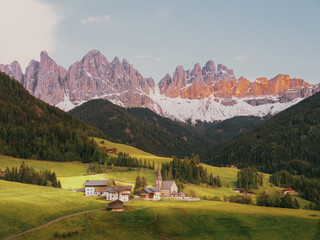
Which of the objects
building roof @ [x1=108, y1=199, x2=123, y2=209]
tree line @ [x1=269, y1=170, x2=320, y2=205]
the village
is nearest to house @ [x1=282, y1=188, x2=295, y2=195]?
tree line @ [x1=269, y1=170, x2=320, y2=205]

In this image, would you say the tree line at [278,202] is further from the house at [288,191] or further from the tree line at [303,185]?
the house at [288,191]

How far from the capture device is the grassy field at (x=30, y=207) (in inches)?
2645

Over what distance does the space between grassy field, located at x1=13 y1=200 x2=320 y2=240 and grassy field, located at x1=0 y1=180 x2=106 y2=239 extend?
4.23 m

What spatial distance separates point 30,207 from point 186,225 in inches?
1438

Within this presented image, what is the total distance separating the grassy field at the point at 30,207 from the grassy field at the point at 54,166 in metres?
63.0

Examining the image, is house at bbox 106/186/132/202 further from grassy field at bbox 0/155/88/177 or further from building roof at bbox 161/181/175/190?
grassy field at bbox 0/155/88/177

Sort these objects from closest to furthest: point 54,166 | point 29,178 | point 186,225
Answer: point 186,225 < point 29,178 < point 54,166

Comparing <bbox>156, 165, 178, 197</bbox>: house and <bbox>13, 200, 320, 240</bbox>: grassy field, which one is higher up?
<bbox>156, 165, 178, 197</bbox>: house

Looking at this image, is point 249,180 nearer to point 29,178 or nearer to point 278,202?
point 278,202

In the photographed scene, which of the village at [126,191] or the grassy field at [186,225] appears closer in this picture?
the grassy field at [186,225]

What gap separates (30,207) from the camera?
77188 mm

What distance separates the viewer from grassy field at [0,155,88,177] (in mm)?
167125

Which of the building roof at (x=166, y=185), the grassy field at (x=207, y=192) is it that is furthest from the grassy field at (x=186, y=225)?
the grassy field at (x=207, y=192)

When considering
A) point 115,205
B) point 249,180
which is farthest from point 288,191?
point 115,205
